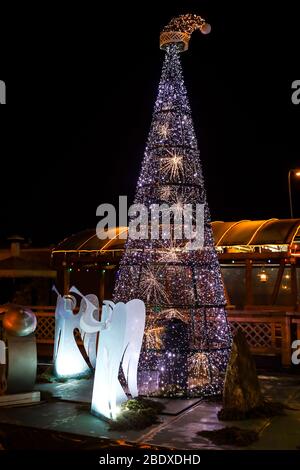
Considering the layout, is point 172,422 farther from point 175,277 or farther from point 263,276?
point 263,276

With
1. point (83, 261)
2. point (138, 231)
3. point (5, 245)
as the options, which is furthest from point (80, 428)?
point (5, 245)

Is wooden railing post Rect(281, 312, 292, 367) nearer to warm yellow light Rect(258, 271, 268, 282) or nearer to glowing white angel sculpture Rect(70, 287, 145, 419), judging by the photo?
glowing white angel sculpture Rect(70, 287, 145, 419)

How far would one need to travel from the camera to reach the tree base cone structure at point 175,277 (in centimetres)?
826

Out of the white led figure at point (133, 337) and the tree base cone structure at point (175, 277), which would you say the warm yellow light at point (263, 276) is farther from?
the white led figure at point (133, 337)

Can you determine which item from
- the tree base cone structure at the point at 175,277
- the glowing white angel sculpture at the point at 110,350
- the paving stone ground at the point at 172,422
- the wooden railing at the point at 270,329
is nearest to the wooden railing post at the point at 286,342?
the wooden railing at the point at 270,329

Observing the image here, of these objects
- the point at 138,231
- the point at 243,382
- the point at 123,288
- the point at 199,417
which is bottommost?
the point at 199,417

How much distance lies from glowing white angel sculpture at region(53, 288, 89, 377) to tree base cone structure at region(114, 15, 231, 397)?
1.37 m

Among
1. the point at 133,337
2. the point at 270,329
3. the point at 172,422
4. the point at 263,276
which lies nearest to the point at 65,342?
the point at 133,337

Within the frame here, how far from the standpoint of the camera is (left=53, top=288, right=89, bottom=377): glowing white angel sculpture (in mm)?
9711

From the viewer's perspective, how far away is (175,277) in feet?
28.9

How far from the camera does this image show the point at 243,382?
22.5ft

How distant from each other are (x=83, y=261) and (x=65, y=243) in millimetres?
1371

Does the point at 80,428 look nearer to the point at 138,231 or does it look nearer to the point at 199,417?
the point at 199,417

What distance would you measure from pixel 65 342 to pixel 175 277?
8.87ft
